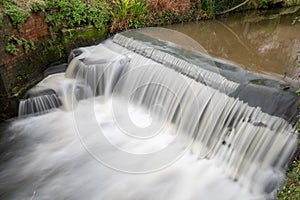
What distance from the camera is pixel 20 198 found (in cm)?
384

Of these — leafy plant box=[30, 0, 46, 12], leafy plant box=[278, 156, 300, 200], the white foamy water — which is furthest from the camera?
leafy plant box=[30, 0, 46, 12]

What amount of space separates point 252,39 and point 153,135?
4476 mm

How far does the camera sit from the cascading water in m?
3.65

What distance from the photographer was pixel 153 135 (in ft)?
16.1

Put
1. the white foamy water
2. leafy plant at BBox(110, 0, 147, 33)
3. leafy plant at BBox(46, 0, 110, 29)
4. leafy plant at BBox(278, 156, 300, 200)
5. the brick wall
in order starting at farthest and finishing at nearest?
leafy plant at BBox(110, 0, 147, 33)
leafy plant at BBox(46, 0, 110, 29)
the brick wall
the white foamy water
leafy plant at BBox(278, 156, 300, 200)

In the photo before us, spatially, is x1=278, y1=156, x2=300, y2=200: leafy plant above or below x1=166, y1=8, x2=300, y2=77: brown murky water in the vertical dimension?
below

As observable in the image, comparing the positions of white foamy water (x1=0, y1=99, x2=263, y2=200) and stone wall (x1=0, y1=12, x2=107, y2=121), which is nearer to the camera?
white foamy water (x1=0, y1=99, x2=263, y2=200)

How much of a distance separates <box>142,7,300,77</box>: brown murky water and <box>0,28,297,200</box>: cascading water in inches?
34.2

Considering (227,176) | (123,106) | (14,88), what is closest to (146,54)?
(123,106)

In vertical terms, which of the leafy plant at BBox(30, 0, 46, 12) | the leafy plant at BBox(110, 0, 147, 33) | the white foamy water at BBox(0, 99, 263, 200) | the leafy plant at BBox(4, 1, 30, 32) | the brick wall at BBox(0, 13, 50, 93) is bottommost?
the white foamy water at BBox(0, 99, 263, 200)

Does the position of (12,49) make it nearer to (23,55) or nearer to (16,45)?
(16,45)

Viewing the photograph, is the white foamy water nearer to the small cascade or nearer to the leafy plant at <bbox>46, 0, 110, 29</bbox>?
the small cascade

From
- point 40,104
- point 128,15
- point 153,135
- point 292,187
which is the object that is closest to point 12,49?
point 40,104

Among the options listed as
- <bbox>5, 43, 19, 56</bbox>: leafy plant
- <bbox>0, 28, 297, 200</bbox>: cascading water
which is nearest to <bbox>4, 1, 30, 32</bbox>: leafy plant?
<bbox>5, 43, 19, 56</bbox>: leafy plant
